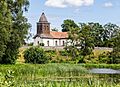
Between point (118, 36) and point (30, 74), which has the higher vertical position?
point (118, 36)

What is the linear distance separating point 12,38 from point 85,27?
37764mm

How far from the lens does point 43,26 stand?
126 metres

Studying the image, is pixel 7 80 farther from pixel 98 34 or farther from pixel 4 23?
pixel 98 34

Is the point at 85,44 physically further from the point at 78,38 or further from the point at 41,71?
the point at 41,71

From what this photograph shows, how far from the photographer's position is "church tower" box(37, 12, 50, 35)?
124375 millimetres

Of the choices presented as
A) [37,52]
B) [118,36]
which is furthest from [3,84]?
[118,36]

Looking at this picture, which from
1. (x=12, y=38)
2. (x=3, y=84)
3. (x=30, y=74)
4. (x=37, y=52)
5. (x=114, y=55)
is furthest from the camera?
(x=114, y=55)

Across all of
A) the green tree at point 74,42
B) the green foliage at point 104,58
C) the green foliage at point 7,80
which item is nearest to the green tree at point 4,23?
the green foliage at point 104,58

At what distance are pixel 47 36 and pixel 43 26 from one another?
5818mm

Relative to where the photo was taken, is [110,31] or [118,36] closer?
[118,36]

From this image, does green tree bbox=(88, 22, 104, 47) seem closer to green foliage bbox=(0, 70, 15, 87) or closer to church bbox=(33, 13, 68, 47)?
church bbox=(33, 13, 68, 47)

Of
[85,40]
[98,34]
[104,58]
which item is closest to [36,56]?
[104,58]

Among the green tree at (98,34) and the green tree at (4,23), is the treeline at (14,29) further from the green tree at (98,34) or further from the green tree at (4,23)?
the green tree at (98,34)

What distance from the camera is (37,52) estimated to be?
64.3 meters
